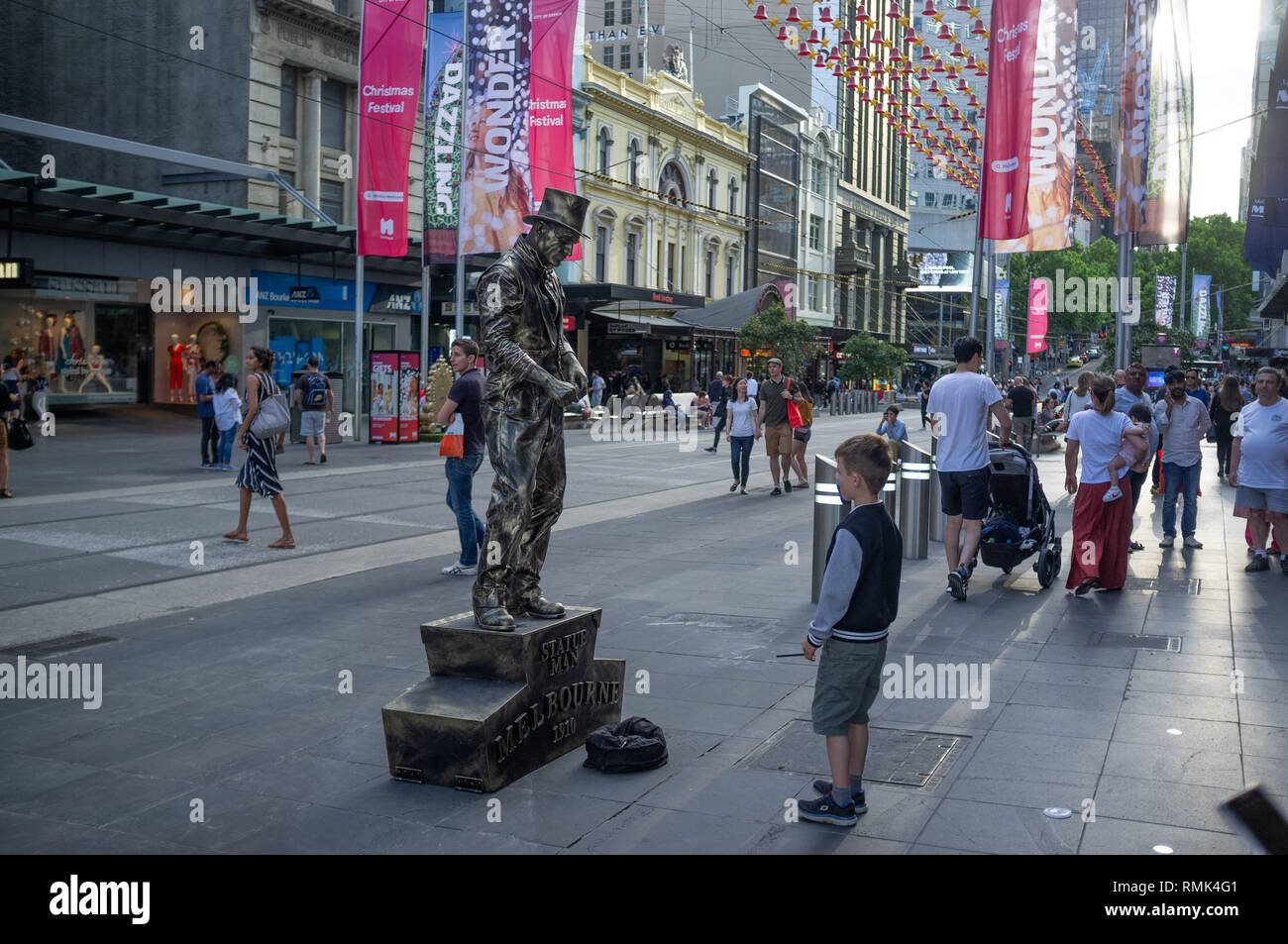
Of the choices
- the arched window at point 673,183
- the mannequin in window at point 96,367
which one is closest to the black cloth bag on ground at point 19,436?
the mannequin in window at point 96,367

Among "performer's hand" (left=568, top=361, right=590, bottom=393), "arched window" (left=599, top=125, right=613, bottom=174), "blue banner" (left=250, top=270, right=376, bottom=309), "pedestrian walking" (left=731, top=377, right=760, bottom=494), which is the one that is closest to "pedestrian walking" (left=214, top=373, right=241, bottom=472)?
"pedestrian walking" (left=731, top=377, right=760, bottom=494)

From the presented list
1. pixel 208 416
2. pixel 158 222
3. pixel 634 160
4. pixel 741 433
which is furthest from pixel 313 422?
pixel 634 160

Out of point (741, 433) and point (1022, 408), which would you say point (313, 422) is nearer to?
point (741, 433)

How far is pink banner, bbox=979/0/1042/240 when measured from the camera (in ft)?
49.3

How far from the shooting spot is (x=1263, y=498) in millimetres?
10305

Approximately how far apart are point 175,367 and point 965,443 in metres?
25.4

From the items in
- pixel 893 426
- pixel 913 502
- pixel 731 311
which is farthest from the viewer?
pixel 731 311

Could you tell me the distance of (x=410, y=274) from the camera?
110ft

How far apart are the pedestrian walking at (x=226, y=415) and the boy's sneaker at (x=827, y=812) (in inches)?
589

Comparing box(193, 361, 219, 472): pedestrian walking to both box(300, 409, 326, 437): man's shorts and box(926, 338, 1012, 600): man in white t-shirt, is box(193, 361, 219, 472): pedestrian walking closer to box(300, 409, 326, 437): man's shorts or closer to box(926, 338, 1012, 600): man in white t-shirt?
box(300, 409, 326, 437): man's shorts

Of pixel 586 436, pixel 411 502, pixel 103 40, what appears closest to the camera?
pixel 411 502

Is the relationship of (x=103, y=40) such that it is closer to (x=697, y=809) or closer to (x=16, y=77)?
(x=16, y=77)
